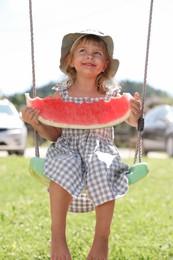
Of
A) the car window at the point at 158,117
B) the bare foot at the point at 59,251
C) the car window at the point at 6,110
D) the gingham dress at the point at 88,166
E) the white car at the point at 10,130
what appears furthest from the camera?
the car window at the point at 158,117

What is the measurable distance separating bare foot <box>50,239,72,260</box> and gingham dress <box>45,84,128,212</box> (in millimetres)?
308

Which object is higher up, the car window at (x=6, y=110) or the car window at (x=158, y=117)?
the car window at (x=6, y=110)

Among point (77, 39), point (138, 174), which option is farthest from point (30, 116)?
point (138, 174)

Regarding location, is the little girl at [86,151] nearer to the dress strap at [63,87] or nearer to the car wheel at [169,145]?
the dress strap at [63,87]

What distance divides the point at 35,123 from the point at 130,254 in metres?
2.11

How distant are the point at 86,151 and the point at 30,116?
Result: 1.59 feet

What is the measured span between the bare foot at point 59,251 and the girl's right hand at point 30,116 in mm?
867

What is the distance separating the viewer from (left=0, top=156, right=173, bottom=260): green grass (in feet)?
19.4

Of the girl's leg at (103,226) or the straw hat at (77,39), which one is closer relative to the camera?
the girl's leg at (103,226)

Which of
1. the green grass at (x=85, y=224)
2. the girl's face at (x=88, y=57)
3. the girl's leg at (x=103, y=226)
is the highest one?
the girl's face at (x=88, y=57)

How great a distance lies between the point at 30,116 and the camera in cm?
433

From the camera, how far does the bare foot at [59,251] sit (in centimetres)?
388

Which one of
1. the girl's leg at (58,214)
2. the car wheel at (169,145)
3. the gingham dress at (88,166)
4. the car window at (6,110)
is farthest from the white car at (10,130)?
the girl's leg at (58,214)

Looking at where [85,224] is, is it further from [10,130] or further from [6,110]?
[6,110]
